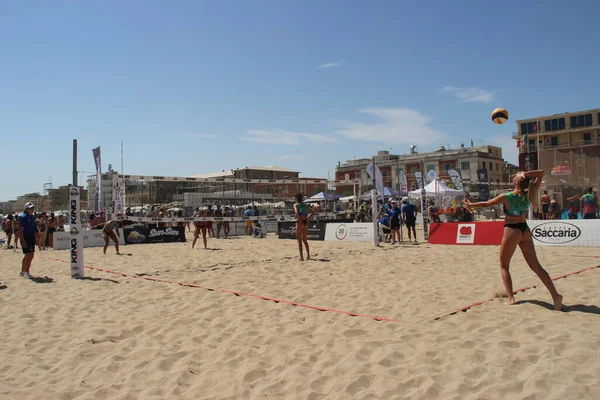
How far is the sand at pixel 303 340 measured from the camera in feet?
10.5

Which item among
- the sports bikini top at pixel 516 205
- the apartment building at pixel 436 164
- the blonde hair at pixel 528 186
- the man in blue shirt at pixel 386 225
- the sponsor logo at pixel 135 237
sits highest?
the apartment building at pixel 436 164

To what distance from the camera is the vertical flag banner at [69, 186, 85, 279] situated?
827 cm

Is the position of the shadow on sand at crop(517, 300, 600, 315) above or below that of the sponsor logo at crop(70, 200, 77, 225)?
below

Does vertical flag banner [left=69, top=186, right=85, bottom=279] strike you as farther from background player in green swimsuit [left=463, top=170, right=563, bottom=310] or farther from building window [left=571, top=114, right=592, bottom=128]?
building window [left=571, top=114, right=592, bottom=128]

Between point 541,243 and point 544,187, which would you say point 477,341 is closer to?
point 541,243

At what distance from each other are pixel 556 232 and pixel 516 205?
8.61 m

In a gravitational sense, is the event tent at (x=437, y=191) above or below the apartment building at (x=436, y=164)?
below

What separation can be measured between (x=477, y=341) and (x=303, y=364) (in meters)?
1.50

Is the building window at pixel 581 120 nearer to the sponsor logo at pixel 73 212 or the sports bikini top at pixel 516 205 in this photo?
the sports bikini top at pixel 516 205

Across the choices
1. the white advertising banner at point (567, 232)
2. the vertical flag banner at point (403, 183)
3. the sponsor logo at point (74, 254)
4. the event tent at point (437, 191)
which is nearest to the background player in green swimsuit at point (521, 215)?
the sponsor logo at point (74, 254)

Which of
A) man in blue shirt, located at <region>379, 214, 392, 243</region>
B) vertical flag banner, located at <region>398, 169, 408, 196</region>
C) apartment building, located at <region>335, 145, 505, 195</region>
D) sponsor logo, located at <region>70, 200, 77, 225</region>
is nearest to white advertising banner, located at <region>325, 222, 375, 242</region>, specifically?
man in blue shirt, located at <region>379, 214, 392, 243</region>

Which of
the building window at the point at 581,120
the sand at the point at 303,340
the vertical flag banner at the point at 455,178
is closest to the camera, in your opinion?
the sand at the point at 303,340

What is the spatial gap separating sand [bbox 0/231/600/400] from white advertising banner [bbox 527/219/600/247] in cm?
488

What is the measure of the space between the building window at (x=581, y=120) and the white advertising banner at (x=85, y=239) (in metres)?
64.6
